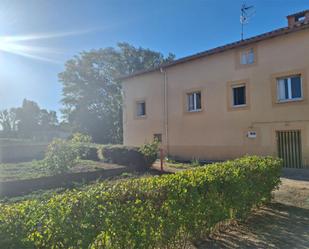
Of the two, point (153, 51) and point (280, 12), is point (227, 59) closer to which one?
point (280, 12)

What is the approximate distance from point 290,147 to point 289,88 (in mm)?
2736

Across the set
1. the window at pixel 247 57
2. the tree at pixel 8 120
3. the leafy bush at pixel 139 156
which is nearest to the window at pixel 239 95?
the window at pixel 247 57

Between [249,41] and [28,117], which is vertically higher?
[249,41]

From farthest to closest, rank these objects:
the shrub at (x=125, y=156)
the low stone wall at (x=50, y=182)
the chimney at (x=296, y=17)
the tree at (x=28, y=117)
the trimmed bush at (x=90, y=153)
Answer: the tree at (x=28, y=117)
the trimmed bush at (x=90, y=153)
the chimney at (x=296, y=17)
the shrub at (x=125, y=156)
the low stone wall at (x=50, y=182)

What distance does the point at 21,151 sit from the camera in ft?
59.4

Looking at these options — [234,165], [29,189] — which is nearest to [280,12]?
[234,165]

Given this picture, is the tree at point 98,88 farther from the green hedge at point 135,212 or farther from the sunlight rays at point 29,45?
the green hedge at point 135,212

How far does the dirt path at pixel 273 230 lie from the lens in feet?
13.1

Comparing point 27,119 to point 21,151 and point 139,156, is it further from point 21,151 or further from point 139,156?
point 139,156

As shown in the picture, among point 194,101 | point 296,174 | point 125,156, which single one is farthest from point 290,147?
point 125,156

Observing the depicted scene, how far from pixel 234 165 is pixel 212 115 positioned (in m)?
10.3

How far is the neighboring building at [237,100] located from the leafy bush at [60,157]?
8352 mm

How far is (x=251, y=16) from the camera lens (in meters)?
16.7

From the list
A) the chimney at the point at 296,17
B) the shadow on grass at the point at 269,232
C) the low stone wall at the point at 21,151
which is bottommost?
the shadow on grass at the point at 269,232
